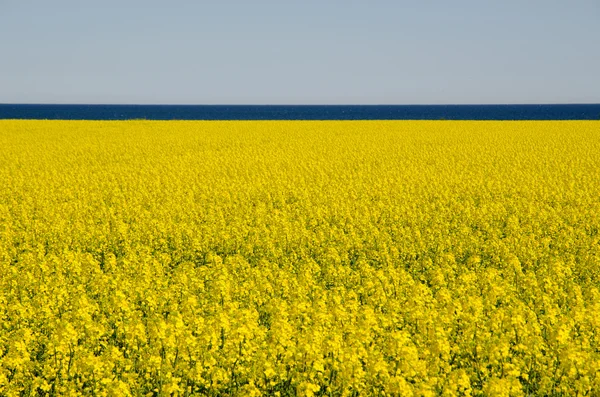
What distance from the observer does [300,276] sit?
36.6 feet

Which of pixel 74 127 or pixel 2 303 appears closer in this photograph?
pixel 2 303

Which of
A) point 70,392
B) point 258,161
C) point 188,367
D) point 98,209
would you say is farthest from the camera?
point 258,161

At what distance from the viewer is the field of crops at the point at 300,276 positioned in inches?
283

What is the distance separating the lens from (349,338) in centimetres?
780

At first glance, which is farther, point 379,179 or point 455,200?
point 379,179

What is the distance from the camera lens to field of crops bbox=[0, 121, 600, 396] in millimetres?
7199

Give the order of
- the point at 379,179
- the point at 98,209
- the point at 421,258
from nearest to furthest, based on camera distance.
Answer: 1. the point at 421,258
2. the point at 98,209
3. the point at 379,179

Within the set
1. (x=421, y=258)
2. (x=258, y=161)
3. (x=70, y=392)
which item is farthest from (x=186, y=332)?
(x=258, y=161)

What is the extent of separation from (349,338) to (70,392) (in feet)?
11.0

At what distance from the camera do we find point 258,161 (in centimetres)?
2798

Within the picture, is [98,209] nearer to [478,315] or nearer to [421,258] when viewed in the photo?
[421,258]

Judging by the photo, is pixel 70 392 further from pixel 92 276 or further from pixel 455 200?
pixel 455 200

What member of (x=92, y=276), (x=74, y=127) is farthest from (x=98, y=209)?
(x=74, y=127)

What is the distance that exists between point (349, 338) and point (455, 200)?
456 inches
